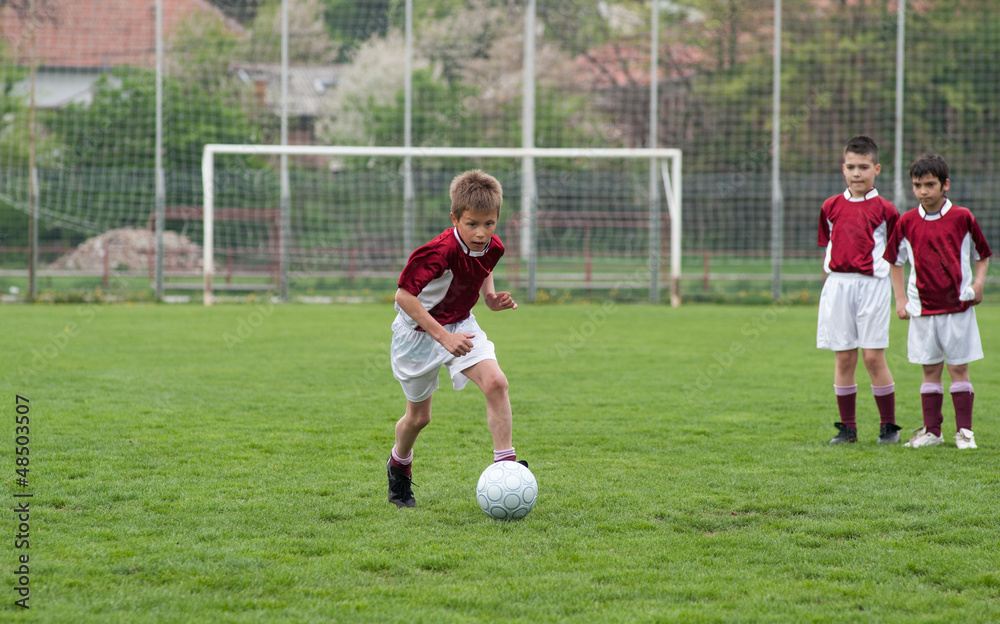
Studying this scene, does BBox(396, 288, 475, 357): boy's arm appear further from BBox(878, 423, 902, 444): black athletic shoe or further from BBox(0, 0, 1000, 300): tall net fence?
BBox(0, 0, 1000, 300): tall net fence

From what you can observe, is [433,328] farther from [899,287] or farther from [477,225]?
[899,287]

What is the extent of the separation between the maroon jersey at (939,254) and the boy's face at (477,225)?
9.77ft

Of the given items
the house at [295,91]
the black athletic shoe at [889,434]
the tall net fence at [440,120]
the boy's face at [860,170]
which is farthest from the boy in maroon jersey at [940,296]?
the house at [295,91]

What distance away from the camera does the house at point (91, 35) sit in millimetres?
20609

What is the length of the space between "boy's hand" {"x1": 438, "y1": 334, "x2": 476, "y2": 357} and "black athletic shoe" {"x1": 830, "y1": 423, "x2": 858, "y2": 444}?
9.31ft

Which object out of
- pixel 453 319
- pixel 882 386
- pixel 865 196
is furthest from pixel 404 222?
pixel 453 319

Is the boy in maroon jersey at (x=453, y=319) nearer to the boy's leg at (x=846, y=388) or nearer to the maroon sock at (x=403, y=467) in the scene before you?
the maroon sock at (x=403, y=467)

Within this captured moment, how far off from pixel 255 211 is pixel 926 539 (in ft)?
62.8

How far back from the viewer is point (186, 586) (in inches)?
121

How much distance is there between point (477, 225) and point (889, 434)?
10.8 ft

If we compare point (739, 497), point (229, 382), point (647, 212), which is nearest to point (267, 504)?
point (739, 497)

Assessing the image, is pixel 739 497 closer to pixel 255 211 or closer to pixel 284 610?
pixel 284 610

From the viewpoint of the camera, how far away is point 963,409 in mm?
5625

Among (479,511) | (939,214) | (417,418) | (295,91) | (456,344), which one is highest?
(295,91)
